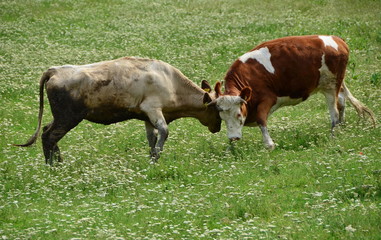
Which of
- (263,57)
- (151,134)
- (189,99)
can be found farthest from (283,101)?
(151,134)

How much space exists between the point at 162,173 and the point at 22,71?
12888 mm

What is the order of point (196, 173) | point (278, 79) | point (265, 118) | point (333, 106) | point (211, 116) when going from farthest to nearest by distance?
point (333, 106) → point (211, 116) → point (278, 79) → point (265, 118) → point (196, 173)

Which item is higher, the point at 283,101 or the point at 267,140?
the point at 283,101

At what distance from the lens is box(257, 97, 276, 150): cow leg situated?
15137 millimetres

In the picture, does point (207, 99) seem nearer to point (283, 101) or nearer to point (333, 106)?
point (283, 101)

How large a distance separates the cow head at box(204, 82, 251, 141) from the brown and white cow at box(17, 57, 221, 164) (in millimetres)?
395

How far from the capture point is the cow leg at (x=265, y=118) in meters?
15.1

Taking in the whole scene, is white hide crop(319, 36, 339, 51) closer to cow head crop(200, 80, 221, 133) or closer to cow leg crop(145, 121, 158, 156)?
cow head crop(200, 80, 221, 133)

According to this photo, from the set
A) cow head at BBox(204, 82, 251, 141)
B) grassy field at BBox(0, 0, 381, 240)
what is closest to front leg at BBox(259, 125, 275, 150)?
grassy field at BBox(0, 0, 381, 240)

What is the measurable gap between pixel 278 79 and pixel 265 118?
971mm

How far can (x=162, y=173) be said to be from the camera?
44.0 feet

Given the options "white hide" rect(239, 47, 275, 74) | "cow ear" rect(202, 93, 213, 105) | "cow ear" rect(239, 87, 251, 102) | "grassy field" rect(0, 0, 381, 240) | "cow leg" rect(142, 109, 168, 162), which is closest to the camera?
"grassy field" rect(0, 0, 381, 240)

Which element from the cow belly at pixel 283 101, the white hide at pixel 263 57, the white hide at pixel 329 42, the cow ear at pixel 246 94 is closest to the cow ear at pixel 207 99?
the cow ear at pixel 246 94

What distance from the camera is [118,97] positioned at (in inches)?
587
